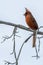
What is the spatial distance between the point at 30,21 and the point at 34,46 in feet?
0.32

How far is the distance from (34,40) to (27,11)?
129 mm

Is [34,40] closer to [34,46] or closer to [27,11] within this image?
[34,46]

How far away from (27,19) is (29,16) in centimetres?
2

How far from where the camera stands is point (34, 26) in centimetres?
49

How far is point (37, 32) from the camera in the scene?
487 millimetres

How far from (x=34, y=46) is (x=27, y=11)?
0.15m

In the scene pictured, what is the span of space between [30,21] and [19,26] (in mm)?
46

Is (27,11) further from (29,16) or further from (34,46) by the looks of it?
(34,46)

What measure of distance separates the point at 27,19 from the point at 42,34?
0.08m

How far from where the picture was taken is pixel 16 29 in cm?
50

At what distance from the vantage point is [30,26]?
521mm

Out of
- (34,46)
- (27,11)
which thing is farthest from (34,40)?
(27,11)

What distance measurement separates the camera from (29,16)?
1.60 feet

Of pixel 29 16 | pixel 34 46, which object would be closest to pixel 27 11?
pixel 29 16
